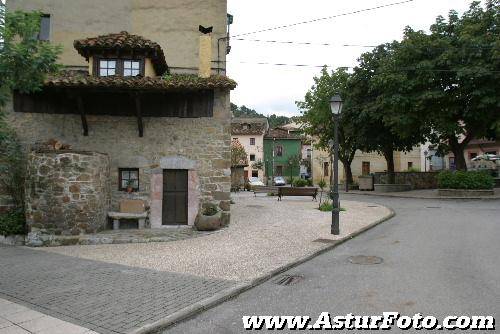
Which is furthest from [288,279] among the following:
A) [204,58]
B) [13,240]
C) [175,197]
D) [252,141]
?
[252,141]

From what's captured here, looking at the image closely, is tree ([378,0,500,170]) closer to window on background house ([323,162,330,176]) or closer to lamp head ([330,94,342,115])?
lamp head ([330,94,342,115])

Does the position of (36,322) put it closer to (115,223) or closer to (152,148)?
(115,223)

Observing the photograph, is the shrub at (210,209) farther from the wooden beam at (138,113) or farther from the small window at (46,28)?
the small window at (46,28)

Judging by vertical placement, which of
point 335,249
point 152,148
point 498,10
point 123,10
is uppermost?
point 498,10

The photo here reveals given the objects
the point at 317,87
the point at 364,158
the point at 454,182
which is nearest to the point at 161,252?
the point at 454,182

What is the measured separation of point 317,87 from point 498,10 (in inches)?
654

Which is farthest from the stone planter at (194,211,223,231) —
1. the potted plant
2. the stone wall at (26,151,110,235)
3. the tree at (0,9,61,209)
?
the tree at (0,9,61,209)

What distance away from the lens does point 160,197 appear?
1236 cm

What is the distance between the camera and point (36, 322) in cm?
479

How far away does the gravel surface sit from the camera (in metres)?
7.49

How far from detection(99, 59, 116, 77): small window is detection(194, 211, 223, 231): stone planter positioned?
227 inches

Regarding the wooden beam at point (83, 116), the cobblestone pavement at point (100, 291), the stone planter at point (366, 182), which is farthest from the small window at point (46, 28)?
the stone planter at point (366, 182)

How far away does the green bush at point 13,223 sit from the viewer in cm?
1075

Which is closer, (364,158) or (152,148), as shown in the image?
(152,148)
